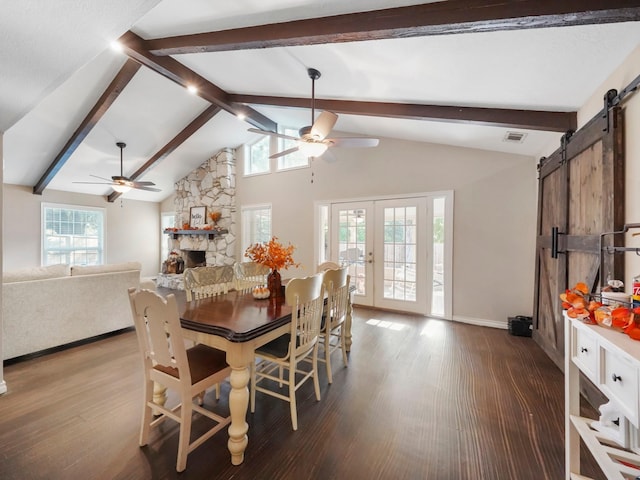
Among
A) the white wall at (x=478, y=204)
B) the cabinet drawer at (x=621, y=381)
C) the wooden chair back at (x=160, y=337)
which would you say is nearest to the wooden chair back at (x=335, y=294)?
the wooden chair back at (x=160, y=337)

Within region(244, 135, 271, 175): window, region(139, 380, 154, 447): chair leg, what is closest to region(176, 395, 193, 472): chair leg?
region(139, 380, 154, 447): chair leg

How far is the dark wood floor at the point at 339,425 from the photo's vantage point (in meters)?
1.53

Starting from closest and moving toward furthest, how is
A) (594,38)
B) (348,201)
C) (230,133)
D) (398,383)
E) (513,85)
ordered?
1. (594,38)
2. (513,85)
3. (398,383)
4. (348,201)
5. (230,133)

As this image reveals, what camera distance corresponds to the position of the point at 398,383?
2428 mm

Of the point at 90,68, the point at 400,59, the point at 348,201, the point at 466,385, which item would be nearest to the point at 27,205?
the point at 90,68

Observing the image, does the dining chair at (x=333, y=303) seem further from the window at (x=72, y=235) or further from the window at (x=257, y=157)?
the window at (x=72, y=235)

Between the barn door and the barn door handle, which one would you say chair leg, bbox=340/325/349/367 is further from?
the barn door handle

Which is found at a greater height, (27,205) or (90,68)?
(90,68)

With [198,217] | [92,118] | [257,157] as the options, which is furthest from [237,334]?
[198,217]

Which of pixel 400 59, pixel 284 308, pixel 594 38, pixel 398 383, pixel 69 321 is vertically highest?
pixel 400 59

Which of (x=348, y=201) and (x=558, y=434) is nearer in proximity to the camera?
(x=558, y=434)

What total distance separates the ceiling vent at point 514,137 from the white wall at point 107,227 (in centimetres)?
867

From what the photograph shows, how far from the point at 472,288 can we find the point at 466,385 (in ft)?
6.65

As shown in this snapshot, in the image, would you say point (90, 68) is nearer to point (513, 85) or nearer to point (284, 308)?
point (284, 308)
